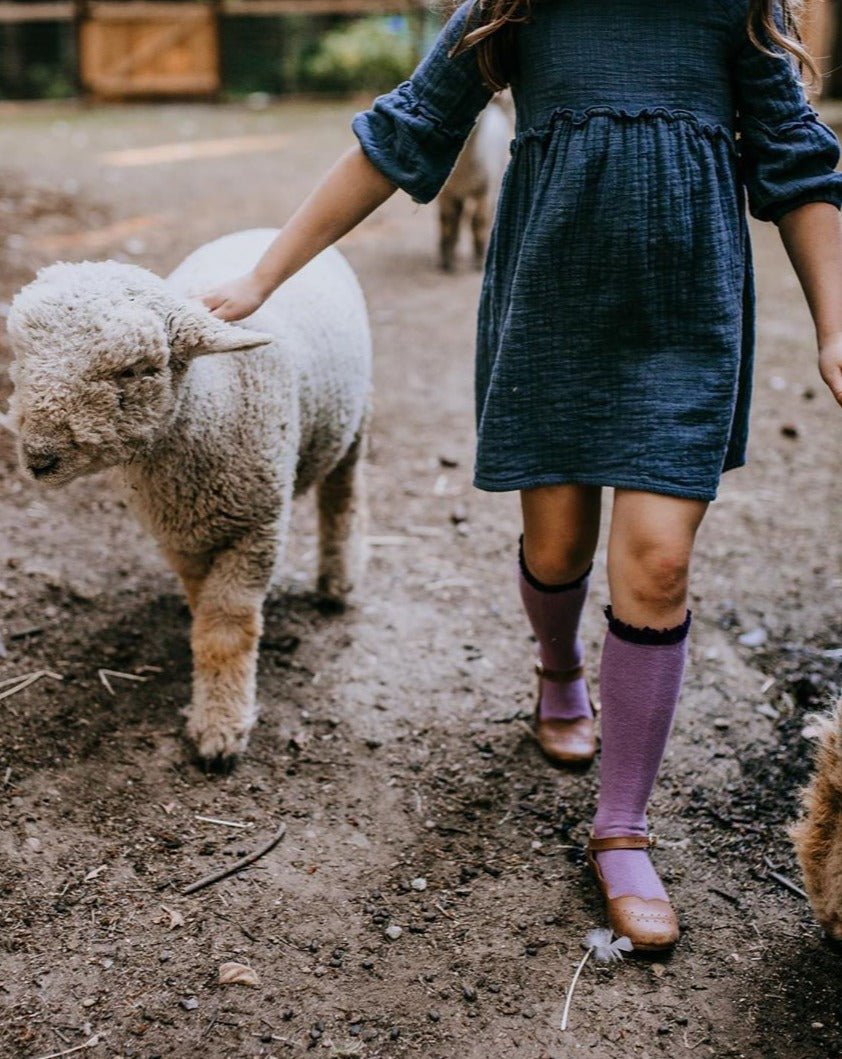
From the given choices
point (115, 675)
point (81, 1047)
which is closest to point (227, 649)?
point (115, 675)

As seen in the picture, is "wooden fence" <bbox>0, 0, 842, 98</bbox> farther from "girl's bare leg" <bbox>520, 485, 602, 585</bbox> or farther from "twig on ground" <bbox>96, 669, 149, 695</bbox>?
"girl's bare leg" <bbox>520, 485, 602, 585</bbox>

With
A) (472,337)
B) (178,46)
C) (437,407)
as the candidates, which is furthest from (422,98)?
(178,46)

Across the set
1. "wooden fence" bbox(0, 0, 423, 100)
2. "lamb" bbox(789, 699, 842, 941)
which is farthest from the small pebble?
"wooden fence" bbox(0, 0, 423, 100)

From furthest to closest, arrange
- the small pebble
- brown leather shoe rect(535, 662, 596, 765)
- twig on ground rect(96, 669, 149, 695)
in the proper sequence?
the small pebble < twig on ground rect(96, 669, 149, 695) < brown leather shoe rect(535, 662, 596, 765)

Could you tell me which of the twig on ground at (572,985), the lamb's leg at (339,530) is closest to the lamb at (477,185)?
the lamb's leg at (339,530)

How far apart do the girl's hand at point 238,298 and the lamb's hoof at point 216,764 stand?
106cm

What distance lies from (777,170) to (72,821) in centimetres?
202

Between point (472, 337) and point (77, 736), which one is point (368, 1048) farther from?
point (472, 337)

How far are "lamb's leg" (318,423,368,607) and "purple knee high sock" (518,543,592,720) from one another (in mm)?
860

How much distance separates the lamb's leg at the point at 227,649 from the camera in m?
2.72

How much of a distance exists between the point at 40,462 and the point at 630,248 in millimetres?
1235

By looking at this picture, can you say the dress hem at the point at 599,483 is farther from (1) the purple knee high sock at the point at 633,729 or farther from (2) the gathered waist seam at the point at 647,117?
(2) the gathered waist seam at the point at 647,117

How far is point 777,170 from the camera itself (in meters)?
2.14

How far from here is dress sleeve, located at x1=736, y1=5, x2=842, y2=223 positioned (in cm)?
212
